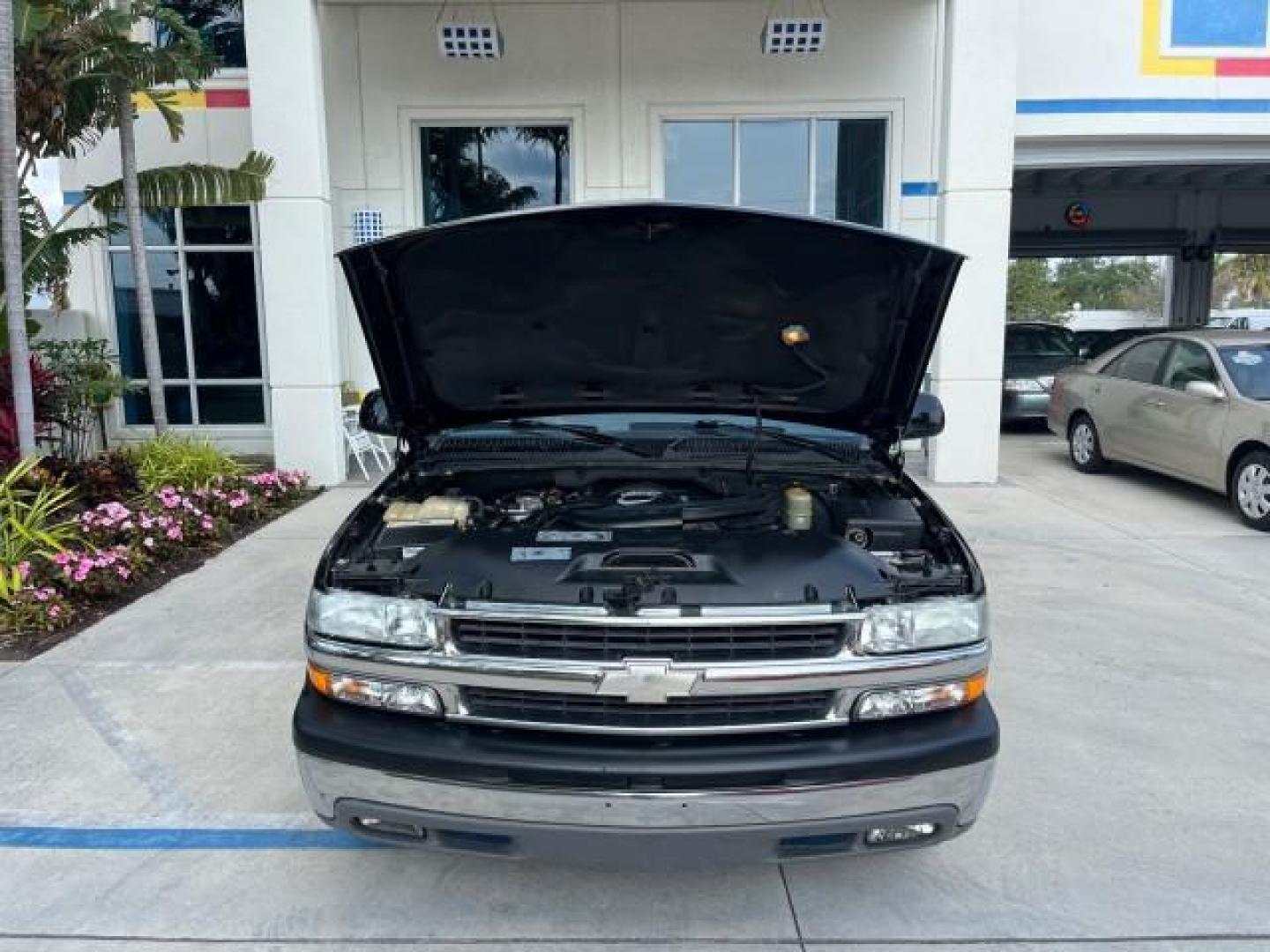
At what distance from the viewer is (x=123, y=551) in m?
5.99

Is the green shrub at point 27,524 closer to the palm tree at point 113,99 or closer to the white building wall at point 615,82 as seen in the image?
the palm tree at point 113,99

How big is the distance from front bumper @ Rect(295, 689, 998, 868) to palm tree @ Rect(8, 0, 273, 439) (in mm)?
7225

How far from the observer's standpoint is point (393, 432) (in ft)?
11.7

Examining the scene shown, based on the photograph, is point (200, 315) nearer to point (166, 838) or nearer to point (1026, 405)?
point (166, 838)

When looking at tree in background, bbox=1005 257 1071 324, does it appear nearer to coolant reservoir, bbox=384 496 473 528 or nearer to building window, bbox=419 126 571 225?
building window, bbox=419 126 571 225

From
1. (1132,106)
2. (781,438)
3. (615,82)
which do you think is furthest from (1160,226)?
(781,438)

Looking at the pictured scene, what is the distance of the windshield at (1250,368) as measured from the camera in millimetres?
7645

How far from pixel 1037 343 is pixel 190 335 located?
12.0 metres

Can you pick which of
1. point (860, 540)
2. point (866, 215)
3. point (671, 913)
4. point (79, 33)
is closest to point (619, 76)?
point (866, 215)

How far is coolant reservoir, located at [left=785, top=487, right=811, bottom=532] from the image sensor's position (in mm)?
2921

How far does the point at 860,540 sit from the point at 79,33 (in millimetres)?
8006

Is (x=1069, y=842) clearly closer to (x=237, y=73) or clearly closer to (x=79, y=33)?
(x=79, y=33)

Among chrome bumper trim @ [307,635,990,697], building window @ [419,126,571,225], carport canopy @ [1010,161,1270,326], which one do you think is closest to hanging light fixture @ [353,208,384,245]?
building window @ [419,126,571,225]

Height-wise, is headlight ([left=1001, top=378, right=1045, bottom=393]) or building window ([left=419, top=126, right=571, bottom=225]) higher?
building window ([left=419, top=126, right=571, bottom=225])
